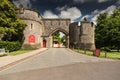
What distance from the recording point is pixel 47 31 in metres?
65.9

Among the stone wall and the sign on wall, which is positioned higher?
the stone wall

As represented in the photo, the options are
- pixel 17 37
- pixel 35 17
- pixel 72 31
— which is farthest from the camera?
pixel 72 31

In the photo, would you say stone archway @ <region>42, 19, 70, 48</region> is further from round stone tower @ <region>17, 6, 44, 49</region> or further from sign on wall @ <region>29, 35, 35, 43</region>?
sign on wall @ <region>29, 35, 35, 43</region>

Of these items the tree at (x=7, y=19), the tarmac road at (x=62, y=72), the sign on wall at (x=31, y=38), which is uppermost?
the tree at (x=7, y=19)

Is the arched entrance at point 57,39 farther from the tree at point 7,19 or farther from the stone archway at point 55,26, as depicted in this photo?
the tree at point 7,19

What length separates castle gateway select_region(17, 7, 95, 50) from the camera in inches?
2008

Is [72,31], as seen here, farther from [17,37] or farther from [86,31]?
[17,37]

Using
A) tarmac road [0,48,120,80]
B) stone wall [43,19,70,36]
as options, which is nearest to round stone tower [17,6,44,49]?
stone wall [43,19,70,36]

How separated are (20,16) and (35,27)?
4.79 metres

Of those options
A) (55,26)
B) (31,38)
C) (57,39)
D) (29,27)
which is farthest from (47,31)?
(57,39)

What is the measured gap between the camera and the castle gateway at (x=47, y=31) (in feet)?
167

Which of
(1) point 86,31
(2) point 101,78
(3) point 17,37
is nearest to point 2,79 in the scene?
(2) point 101,78

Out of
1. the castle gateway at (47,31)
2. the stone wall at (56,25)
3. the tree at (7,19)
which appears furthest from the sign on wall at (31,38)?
the stone wall at (56,25)

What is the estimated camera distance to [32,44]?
170 feet
